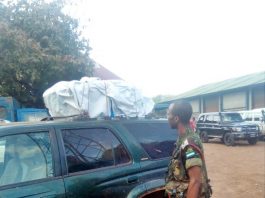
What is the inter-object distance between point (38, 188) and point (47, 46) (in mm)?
12435

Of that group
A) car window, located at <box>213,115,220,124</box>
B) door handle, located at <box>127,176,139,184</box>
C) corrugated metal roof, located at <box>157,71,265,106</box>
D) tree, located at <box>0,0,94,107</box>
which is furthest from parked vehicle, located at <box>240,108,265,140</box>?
door handle, located at <box>127,176,139,184</box>

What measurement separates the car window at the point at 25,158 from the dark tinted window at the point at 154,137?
104 centimetres

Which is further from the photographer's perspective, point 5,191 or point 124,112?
point 124,112

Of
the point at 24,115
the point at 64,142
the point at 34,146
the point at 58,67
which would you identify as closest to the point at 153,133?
the point at 64,142

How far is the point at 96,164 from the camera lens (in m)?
3.39

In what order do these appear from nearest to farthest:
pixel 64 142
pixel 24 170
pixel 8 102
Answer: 1. pixel 24 170
2. pixel 64 142
3. pixel 8 102

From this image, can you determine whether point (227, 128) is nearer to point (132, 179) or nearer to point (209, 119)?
point (209, 119)

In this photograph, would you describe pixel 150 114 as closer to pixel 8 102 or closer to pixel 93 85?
pixel 93 85

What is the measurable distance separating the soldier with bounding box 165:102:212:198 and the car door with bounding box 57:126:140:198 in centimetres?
64

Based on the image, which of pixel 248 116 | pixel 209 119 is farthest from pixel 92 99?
pixel 248 116

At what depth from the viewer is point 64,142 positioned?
10.7ft

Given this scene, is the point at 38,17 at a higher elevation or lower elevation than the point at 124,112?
higher

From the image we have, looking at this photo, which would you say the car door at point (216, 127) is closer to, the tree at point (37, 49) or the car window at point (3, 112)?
the tree at point (37, 49)

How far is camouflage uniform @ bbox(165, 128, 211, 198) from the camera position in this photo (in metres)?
2.80
